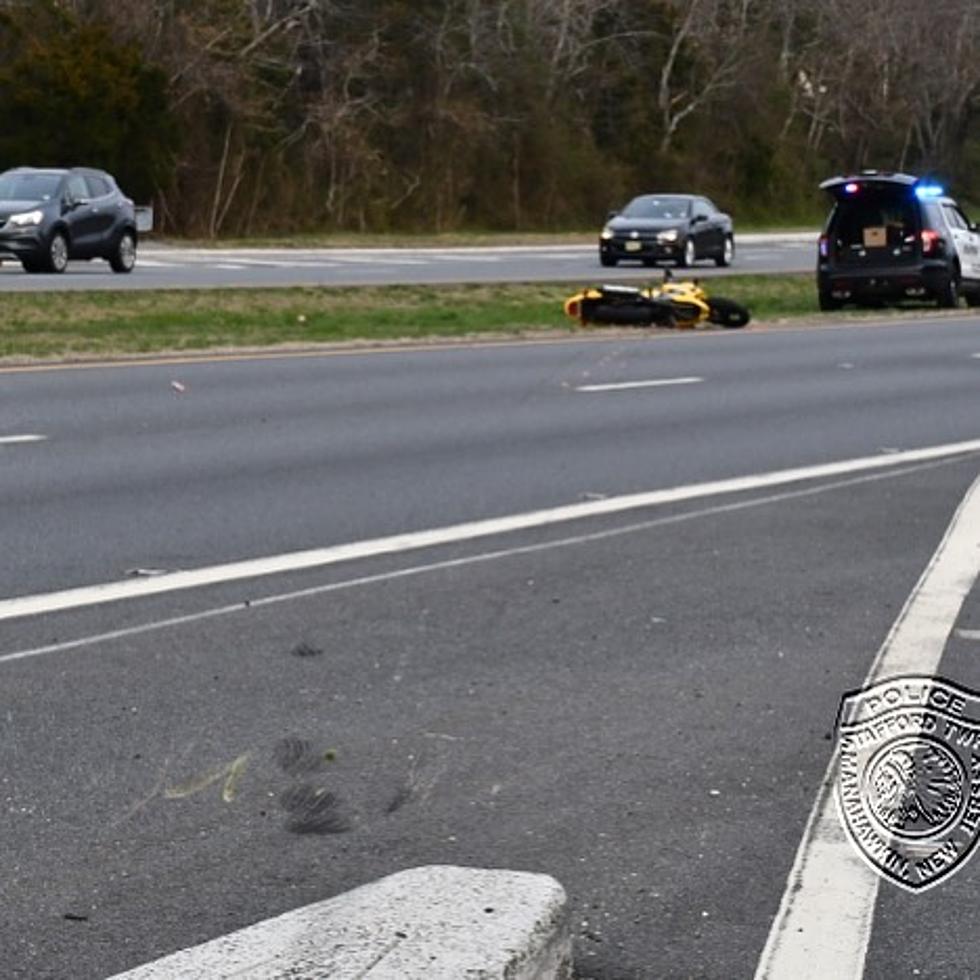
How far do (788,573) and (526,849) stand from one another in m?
4.47

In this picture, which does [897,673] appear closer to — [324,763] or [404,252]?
[324,763]

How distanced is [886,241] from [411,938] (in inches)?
1059

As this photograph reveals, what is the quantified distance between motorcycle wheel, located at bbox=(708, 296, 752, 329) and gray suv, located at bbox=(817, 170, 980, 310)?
445 cm

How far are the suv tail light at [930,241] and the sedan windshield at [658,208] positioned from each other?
10196 millimetres

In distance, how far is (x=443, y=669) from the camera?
8.01m

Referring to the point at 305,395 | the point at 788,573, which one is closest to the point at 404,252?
the point at 305,395

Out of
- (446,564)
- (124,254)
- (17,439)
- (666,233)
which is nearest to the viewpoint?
(446,564)

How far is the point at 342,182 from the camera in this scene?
194 feet

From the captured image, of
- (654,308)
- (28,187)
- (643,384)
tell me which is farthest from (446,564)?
(28,187)

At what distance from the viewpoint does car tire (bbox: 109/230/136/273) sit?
33375 mm

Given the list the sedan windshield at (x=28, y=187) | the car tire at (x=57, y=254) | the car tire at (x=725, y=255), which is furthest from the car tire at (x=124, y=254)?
the car tire at (x=725, y=255)

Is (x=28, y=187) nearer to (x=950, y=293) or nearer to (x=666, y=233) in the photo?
(x=666, y=233)

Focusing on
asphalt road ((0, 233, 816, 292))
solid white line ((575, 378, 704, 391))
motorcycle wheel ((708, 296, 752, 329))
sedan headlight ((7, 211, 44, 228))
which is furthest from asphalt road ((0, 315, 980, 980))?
sedan headlight ((7, 211, 44, 228))

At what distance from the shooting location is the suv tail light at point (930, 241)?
3039 centimetres
